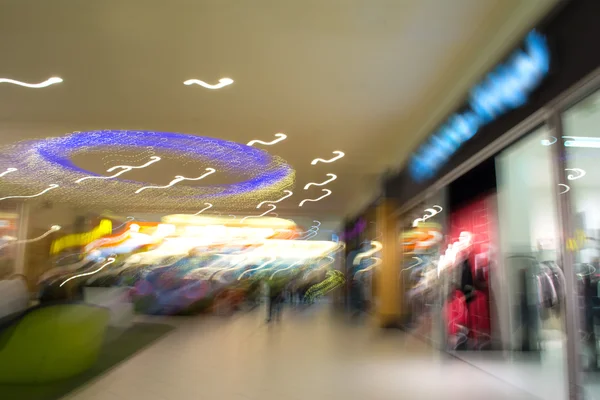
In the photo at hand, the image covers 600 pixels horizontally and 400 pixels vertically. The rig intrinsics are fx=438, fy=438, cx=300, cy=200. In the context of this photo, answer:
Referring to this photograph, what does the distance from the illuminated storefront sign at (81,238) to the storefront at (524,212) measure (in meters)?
10.4

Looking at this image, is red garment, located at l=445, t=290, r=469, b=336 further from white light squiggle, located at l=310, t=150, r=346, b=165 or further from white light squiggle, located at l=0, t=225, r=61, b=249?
white light squiggle, located at l=0, t=225, r=61, b=249

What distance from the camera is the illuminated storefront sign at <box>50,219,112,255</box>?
46.7 ft

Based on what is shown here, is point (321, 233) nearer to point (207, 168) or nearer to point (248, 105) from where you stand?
point (207, 168)

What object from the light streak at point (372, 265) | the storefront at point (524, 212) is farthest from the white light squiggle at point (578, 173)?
the light streak at point (372, 265)

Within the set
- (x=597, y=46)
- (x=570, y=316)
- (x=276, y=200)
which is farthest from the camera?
(x=276, y=200)

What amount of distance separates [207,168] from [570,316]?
21.0 feet

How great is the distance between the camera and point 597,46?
271cm

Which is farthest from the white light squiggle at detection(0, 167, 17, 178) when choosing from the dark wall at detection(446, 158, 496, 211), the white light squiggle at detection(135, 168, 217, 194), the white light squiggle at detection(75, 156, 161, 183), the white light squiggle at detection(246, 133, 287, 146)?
the dark wall at detection(446, 158, 496, 211)

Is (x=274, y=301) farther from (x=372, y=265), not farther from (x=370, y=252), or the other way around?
(x=370, y=252)

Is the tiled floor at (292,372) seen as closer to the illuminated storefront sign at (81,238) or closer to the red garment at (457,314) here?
the red garment at (457,314)

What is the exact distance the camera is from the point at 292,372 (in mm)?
4844

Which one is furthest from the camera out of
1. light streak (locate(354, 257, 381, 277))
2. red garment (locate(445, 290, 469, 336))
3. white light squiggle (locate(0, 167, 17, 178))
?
light streak (locate(354, 257, 381, 277))

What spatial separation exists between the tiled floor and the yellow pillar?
1382 millimetres

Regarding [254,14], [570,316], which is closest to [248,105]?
[254,14]
